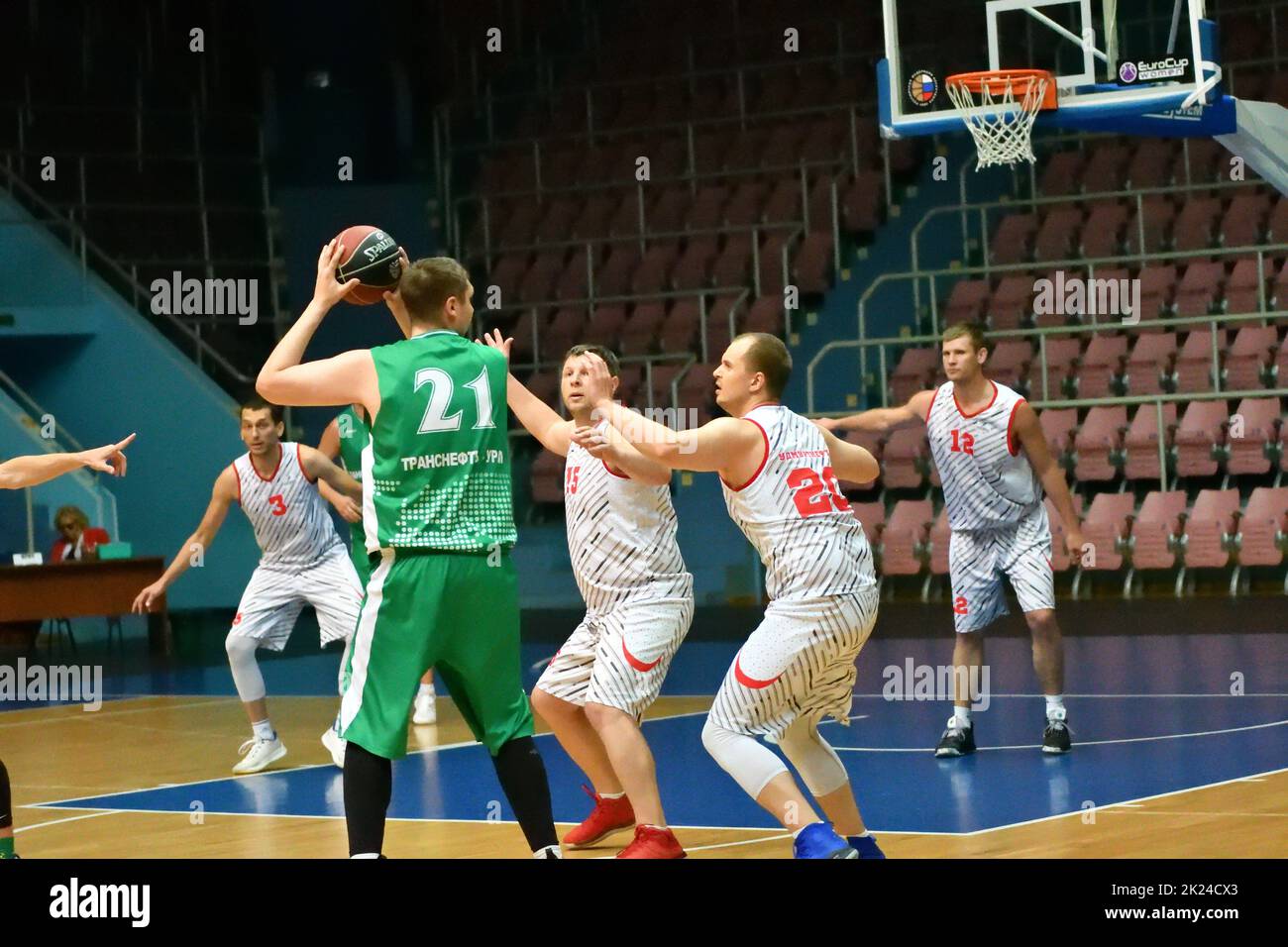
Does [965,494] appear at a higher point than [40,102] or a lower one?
lower

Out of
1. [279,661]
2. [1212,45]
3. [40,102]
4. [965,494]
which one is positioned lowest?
[279,661]

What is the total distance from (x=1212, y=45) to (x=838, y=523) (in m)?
5.55

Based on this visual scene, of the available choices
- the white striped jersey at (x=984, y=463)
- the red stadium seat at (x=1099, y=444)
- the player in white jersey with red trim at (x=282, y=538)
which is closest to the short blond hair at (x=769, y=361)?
the white striped jersey at (x=984, y=463)

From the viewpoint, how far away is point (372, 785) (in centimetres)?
583

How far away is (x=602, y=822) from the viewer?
25.0 ft

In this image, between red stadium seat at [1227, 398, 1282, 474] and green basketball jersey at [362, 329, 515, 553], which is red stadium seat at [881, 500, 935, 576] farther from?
green basketball jersey at [362, 329, 515, 553]

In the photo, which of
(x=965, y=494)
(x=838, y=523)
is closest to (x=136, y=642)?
(x=965, y=494)

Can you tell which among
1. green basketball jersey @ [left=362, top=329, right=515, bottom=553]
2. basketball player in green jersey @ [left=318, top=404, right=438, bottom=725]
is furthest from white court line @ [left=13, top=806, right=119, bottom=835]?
green basketball jersey @ [left=362, top=329, right=515, bottom=553]

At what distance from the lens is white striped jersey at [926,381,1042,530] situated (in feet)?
31.7

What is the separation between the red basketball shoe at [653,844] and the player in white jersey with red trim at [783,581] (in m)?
0.50

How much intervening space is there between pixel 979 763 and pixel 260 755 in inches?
142

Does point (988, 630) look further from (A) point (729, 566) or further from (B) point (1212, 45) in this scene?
(B) point (1212, 45)

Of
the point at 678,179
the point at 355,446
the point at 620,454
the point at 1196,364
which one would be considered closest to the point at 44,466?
the point at 620,454
